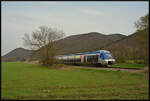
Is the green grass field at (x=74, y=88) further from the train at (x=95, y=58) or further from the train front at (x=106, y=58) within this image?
the train at (x=95, y=58)

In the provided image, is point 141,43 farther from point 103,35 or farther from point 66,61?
point 103,35

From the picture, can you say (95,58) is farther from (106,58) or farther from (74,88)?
(74,88)

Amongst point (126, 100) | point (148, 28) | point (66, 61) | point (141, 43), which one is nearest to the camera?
point (126, 100)

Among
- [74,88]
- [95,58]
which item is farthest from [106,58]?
[74,88]

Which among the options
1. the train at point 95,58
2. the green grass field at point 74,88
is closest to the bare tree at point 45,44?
the train at point 95,58

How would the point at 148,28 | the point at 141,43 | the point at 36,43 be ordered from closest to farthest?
the point at 148,28 < the point at 141,43 < the point at 36,43

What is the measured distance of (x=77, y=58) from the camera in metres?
41.5

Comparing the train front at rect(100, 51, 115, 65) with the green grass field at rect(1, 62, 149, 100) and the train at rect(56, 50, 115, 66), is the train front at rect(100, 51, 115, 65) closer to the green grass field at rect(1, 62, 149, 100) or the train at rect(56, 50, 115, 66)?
the train at rect(56, 50, 115, 66)

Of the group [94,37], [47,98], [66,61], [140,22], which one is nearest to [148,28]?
[140,22]

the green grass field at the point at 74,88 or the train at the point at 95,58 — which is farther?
the train at the point at 95,58

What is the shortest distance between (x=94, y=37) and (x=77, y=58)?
5552 inches

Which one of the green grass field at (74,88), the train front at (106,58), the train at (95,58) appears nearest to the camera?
the green grass field at (74,88)

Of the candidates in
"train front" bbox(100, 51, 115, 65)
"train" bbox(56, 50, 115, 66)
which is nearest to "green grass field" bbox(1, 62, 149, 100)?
"train front" bbox(100, 51, 115, 65)

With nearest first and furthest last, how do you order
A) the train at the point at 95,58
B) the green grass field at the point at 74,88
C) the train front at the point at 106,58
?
the green grass field at the point at 74,88 → the train front at the point at 106,58 → the train at the point at 95,58
